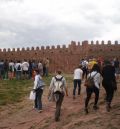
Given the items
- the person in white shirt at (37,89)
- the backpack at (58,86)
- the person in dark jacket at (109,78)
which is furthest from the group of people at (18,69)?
the person in dark jacket at (109,78)

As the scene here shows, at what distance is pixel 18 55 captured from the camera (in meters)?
54.2

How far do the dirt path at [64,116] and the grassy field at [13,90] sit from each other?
1.00m

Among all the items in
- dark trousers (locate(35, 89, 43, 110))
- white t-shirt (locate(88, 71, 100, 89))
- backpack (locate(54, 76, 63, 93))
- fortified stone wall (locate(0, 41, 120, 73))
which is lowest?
dark trousers (locate(35, 89, 43, 110))

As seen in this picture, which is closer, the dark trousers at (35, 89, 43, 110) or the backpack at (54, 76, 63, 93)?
the backpack at (54, 76, 63, 93)

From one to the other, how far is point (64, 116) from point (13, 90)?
10.3m

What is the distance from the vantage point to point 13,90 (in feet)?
98.0

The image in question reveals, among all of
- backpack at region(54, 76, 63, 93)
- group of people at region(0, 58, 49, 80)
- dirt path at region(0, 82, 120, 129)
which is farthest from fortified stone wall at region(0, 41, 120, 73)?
backpack at region(54, 76, 63, 93)

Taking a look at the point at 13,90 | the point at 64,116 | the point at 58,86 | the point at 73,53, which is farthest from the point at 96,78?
the point at 73,53

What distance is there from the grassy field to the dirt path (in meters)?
1.00

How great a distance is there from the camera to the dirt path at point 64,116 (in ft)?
56.9

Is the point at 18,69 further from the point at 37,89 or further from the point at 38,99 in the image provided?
the point at 37,89

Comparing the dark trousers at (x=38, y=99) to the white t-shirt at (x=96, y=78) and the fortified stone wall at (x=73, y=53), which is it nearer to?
the white t-shirt at (x=96, y=78)

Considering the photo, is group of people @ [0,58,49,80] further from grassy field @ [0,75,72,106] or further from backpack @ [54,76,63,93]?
backpack @ [54,76,63,93]

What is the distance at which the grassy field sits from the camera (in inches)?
1059
